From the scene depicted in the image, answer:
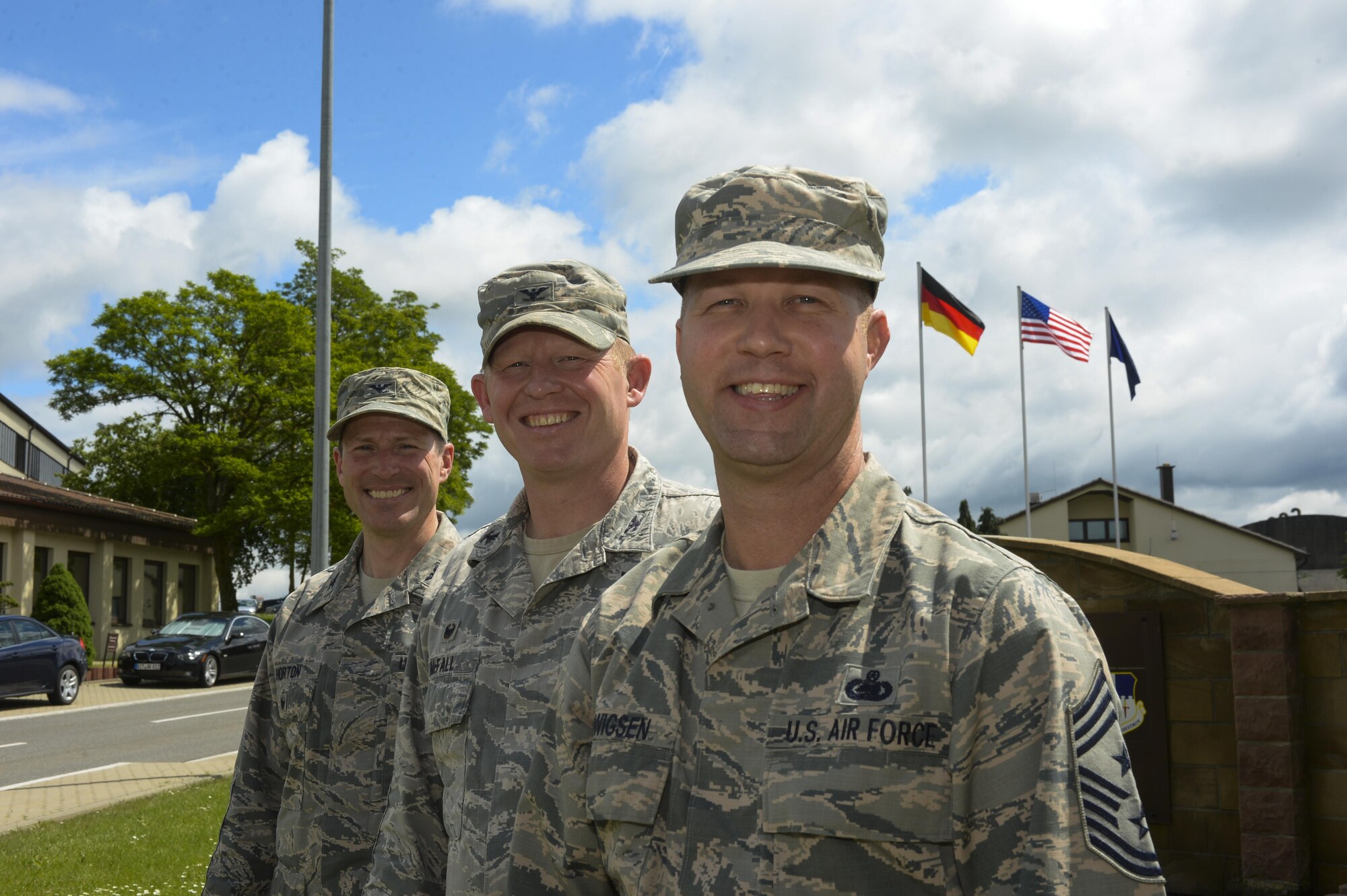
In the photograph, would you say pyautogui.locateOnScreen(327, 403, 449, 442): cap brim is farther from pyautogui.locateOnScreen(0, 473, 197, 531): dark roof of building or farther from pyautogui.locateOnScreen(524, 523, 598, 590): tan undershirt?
pyautogui.locateOnScreen(0, 473, 197, 531): dark roof of building

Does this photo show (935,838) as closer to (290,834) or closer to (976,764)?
(976,764)

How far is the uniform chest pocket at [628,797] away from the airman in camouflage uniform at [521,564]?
0.76 meters

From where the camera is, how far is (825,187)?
6.45 ft

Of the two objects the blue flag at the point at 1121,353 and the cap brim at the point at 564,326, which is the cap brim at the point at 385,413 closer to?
the cap brim at the point at 564,326

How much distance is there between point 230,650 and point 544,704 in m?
23.4

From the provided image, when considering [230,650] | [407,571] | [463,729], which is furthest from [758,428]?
[230,650]

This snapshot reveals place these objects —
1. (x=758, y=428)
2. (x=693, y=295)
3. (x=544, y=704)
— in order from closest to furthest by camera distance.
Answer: (x=758, y=428), (x=693, y=295), (x=544, y=704)

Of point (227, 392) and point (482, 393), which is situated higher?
point (227, 392)

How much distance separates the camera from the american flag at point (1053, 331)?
22938mm

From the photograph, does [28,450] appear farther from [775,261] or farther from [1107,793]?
[1107,793]

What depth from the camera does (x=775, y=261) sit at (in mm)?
1805

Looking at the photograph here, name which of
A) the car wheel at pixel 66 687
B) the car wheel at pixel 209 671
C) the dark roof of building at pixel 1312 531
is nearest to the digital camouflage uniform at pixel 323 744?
the car wheel at pixel 66 687

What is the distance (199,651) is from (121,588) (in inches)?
465

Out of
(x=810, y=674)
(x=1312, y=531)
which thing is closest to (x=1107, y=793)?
(x=810, y=674)
